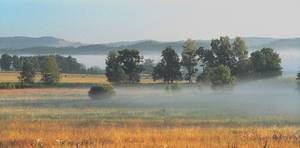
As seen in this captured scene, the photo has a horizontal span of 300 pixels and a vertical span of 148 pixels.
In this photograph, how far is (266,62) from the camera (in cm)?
11919

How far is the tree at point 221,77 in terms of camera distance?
9825cm

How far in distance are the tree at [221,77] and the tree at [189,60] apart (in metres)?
31.4

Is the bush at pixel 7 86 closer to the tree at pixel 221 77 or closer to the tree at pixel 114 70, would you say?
the tree at pixel 114 70

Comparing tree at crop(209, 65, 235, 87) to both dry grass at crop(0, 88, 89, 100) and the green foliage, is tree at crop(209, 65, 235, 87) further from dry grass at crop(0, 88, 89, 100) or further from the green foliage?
the green foliage

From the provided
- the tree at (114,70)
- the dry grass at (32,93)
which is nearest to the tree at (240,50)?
the tree at (114,70)

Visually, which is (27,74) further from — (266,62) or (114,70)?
(266,62)

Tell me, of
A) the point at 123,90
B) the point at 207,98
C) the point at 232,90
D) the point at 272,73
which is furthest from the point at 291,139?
the point at 272,73

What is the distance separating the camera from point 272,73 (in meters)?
120

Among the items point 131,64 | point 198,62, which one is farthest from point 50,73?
point 198,62

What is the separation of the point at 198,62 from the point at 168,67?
349 inches

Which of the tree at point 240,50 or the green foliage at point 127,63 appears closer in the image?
the tree at point 240,50

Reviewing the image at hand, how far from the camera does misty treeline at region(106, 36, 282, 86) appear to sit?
12012cm

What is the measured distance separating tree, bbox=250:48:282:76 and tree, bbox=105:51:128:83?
25632 millimetres

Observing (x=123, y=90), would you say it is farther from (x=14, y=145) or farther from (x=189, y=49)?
(x=14, y=145)
